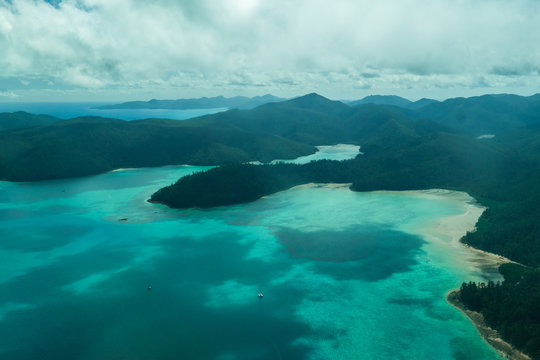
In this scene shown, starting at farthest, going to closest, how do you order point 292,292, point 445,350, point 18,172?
point 18,172 < point 292,292 < point 445,350

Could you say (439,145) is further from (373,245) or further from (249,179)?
(373,245)

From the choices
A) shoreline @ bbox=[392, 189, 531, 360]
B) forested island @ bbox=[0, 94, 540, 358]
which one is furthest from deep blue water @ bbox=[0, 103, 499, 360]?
forested island @ bbox=[0, 94, 540, 358]

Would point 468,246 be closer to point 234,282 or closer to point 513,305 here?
point 513,305

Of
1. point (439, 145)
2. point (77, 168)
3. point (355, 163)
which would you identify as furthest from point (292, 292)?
point (77, 168)

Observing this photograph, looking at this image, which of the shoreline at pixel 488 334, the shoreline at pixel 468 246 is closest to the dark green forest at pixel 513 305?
the shoreline at pixel 488 334

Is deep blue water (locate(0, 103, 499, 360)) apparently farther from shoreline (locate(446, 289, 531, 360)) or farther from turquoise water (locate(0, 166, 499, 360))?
shoreline (locate(446, 289, 531, 360))

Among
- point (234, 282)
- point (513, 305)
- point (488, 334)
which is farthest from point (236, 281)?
point (513, 305)

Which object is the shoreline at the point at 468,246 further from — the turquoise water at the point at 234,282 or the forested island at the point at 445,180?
the forested island at the point at 445,180

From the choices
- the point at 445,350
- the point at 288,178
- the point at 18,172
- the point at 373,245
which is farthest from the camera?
the point at 18,172
